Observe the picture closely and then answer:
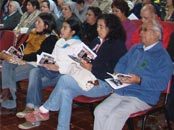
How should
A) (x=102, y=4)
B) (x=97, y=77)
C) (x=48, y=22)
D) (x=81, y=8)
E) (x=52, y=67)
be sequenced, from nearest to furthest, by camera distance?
1. (x=97, y=77)
2. (x=52, y=67)
3. (x=48, y=22)
4. (x=81, y=8)
5. (x=102, y=4)

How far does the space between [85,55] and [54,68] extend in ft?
1.26

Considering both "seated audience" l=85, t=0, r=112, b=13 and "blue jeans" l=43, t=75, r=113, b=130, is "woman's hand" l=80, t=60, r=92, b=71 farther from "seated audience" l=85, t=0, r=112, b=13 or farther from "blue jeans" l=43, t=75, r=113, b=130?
"seated audience" l=85, t=0, r=112, b=13

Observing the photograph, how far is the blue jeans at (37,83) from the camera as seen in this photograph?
9.97ft

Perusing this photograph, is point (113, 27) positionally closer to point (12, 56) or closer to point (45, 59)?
point (45, 59)

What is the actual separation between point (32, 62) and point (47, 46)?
0.68ft

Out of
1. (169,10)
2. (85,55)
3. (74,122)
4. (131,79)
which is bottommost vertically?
(74,122)

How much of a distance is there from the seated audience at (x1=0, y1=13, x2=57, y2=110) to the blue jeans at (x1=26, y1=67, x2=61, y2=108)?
211mm

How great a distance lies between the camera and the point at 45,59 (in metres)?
2.96

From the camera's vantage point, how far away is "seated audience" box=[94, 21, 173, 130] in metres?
2.29

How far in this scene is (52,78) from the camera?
309cm

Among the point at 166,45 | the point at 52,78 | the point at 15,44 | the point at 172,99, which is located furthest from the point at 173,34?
the point at 15,44

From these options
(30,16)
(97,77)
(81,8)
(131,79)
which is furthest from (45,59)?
(81,8)

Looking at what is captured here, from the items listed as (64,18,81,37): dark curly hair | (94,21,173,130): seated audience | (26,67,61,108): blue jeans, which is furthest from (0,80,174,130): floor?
(64,18,81,37): dark curly hair

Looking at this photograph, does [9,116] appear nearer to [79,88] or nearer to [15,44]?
[15,44]
